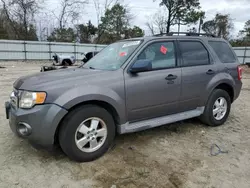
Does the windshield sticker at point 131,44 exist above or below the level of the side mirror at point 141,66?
above

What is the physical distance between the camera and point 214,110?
13.8ft

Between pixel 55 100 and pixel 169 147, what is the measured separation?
1.89 m

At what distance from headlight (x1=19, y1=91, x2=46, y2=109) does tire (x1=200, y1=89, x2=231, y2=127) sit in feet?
9.69

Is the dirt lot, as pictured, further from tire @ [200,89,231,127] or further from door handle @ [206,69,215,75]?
door handle @ [206,69,215,75]

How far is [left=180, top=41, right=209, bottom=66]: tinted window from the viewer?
375 cm

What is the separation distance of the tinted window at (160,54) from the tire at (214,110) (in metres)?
1.16

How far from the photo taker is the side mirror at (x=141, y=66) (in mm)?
3044

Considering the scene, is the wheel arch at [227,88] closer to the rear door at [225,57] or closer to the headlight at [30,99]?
the rear door at [225,57]

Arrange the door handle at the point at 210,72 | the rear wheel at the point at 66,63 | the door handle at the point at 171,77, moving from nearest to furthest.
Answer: the door handle at the point at 171,77 → the door handle at the point at 210,72 → the rear wheel at the point at 66,63

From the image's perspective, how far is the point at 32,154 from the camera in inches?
121

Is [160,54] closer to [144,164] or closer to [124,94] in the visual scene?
[124,94]

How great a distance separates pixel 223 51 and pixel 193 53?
0.90m

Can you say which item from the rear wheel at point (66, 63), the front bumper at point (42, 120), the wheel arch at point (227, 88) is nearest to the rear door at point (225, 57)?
the wheel arch at point (227, 88)

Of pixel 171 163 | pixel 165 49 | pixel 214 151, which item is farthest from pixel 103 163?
pixel 165 49
